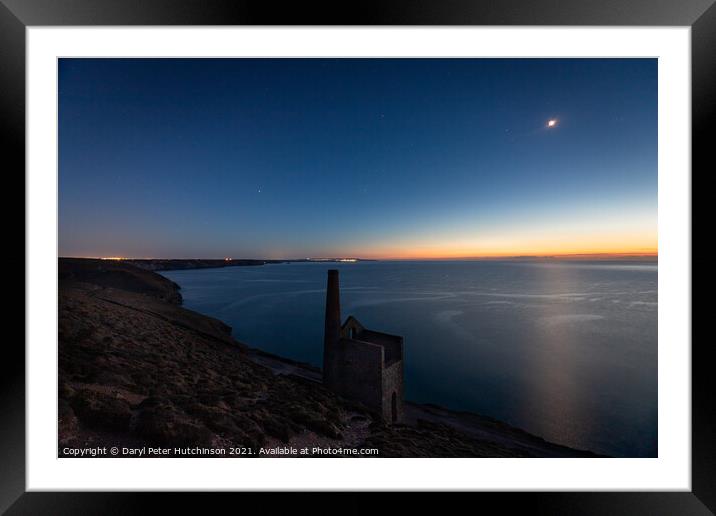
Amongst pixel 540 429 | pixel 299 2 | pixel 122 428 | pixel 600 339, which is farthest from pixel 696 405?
pixel 600 339

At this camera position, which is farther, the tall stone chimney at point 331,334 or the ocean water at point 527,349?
the ocean water at point 527,349

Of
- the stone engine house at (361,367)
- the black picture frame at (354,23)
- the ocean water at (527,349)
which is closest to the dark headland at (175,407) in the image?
the stone engine house at (361,367)

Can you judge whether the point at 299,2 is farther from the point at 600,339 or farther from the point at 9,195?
the point at 600,339

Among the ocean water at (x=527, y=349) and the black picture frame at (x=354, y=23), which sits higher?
the black picture frame at (x=354, y=23)

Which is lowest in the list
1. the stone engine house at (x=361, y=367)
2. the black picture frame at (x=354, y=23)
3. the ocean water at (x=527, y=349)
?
the ocean water at (x=527, y=349)

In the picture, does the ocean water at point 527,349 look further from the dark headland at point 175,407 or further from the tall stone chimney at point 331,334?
the tall stone chimney at point 331,334

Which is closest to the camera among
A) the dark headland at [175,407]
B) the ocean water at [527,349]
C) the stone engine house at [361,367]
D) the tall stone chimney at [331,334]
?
the dark headland at [175,407]

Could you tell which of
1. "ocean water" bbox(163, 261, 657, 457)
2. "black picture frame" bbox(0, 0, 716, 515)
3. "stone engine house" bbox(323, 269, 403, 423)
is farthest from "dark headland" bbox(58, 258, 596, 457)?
"ocean water" bbox(163, 261, 657, 457)

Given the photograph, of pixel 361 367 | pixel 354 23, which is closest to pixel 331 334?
pixel 361 367

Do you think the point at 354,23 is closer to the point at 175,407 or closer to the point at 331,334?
the point at 175,407
